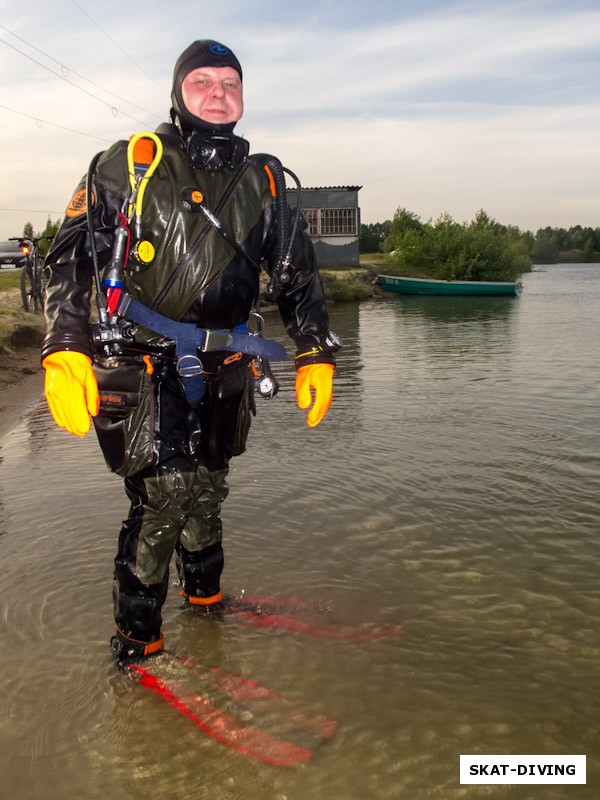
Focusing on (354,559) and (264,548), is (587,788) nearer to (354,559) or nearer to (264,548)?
(354,559)

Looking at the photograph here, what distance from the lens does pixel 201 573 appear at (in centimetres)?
343

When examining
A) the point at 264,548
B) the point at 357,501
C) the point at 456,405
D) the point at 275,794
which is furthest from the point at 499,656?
the point at 456,405

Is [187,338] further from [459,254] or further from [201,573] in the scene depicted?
[459,254]

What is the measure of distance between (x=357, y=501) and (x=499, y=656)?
6.47 ft

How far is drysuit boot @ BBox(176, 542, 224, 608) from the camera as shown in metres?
3.41

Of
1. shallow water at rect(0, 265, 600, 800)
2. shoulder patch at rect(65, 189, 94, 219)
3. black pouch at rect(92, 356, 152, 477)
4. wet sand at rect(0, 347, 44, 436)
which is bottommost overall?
shallow water at rect(0, 265, 600, 800)

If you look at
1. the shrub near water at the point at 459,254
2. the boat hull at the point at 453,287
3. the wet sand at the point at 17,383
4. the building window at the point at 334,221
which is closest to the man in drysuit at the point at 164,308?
the wet sand at the point at 17,383

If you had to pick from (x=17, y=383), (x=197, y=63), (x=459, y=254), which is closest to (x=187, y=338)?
(x=197, y=63)

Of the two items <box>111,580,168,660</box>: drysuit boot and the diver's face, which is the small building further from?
<box>111,580,168,660</box>: drysuit boot

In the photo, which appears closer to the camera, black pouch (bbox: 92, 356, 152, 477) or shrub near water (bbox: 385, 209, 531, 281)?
black pouch (bbox: 92, 356, 152, 477)

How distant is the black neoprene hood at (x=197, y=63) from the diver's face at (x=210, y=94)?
17mm

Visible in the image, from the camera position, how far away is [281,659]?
3.08 meters

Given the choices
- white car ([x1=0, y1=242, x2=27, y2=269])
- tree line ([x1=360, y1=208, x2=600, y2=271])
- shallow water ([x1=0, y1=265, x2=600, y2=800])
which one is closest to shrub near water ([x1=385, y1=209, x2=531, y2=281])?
tree line ([x1=360, y1=208, x2=600, y2=271])

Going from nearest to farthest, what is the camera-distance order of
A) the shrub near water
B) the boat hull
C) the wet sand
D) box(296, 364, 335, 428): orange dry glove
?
box(296, 364, 335, 428): orange dry glove
the wet sand
the boat hull
the shrub near water
